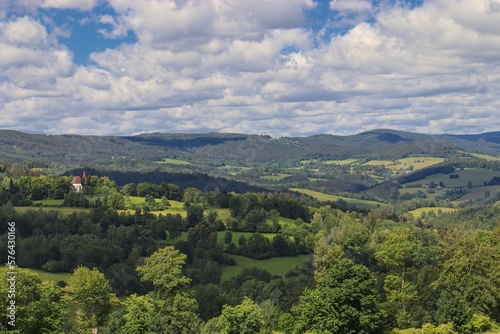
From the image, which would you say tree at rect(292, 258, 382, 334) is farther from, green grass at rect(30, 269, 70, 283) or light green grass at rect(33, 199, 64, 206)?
light green grass at rect(33, 199, 64, 206)

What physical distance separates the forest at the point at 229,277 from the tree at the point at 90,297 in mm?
121

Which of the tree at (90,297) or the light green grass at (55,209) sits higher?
the tree at (90,297)

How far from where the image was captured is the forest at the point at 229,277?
182 feet

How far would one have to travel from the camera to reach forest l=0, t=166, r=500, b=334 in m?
55.6

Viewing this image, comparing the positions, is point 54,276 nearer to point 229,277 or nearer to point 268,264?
point 229,277

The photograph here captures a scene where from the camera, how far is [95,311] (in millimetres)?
58594

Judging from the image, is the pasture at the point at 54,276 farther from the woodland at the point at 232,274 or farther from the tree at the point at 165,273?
the tree at the point at 165,273

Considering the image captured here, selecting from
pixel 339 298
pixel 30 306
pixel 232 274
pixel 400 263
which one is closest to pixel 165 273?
pixel 30 306

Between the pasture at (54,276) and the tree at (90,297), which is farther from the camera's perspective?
the pasture at (54,276)

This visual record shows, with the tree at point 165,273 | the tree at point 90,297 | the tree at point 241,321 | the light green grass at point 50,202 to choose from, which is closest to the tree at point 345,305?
the tree at point 241,321

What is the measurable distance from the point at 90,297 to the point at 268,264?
100954mm

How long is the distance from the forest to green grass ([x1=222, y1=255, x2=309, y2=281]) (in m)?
1.53

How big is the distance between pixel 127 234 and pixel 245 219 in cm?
4595

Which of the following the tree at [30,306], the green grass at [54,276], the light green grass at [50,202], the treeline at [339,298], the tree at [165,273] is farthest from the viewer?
the light green grass at [50,202]
